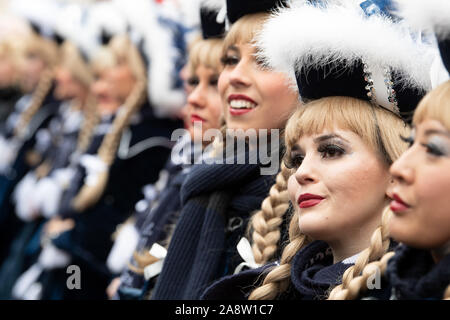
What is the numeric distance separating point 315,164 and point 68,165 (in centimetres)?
422

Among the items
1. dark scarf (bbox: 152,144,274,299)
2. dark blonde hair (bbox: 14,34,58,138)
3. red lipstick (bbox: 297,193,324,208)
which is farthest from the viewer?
dark blonde hair (bbox: 14,34,58,138)

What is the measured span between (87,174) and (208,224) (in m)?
2.58

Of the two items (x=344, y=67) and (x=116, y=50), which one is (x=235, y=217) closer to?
(x=344, y=67)

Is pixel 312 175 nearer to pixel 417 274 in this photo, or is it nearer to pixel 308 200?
pixel 308 200

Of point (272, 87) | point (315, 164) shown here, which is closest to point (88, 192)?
point (272, 87)

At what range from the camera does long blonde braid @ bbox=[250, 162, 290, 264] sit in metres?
3.27

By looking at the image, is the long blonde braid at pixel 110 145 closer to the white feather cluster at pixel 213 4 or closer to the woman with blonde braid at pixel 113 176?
the woman with blonde braid at pixel 113 176

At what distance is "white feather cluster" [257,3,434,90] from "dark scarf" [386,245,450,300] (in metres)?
0.77

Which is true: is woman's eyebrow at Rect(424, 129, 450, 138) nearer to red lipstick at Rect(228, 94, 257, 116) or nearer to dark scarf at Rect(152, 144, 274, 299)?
dark scarf at Rect(152, 144, 274, 299)

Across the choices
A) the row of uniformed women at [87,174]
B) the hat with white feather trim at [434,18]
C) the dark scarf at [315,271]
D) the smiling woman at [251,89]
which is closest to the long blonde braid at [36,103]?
the row of uniformed women at [87,174]

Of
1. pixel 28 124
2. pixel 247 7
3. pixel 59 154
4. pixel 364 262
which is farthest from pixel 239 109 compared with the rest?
pixel 28 124

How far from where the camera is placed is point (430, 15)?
83.4 inches

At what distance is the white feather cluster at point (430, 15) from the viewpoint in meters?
2.08

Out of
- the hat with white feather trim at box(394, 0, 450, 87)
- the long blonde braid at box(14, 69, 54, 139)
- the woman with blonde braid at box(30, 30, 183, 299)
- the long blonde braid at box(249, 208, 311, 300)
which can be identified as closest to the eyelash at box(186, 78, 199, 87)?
the woman with blonde braid at box(30, 30, 183, 299)
